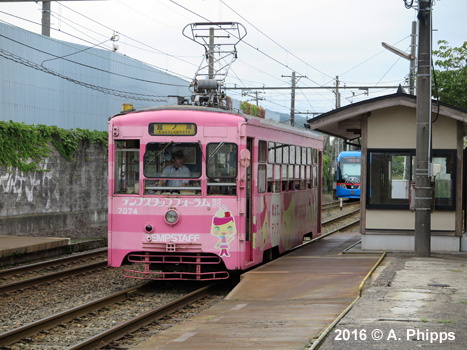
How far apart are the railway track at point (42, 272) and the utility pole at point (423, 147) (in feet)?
21.3

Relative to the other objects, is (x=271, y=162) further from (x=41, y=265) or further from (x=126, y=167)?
(x=41, y=265)

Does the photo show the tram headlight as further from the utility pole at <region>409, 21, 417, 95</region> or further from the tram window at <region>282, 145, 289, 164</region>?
the utility pole at <region>409, 21, 417, 95</region>

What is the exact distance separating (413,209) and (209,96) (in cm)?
434

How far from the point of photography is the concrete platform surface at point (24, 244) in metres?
16.4

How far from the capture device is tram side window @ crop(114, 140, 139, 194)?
12234mm

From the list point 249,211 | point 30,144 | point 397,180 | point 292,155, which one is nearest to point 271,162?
point 249,211

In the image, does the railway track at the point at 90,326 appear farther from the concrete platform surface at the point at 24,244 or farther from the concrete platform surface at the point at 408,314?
the concrete platform surface at the point at 24,244

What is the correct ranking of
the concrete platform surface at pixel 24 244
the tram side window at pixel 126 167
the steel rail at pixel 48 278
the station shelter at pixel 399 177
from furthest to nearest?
the concrete platform surface at pixel 24 244, the station shelter at pixel 399 177, the steel rail at pixel 48 278, the tram side window at pixel 126 167

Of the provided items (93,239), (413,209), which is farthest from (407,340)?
(93,239)

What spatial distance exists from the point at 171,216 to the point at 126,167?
3.74ft

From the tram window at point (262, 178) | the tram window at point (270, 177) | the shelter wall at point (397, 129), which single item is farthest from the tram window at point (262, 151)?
the shelter wall at point (397, 129)

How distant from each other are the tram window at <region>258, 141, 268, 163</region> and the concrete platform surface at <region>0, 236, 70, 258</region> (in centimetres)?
629

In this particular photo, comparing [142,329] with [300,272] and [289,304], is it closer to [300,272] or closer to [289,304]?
[289,304]

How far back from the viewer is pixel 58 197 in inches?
914
